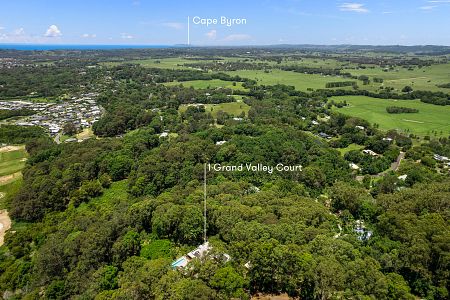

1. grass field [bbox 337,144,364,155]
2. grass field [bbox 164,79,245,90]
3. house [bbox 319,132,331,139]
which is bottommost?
grass field [bbox 337,144,364,155]

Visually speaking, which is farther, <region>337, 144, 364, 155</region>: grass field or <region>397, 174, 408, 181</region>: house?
<region>337, 144, 364, 155</region>: grass field

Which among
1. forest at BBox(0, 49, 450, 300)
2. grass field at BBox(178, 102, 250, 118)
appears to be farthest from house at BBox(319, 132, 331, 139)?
grass field at BBox(178, 102, 250, 118)

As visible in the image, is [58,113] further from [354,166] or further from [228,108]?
[354,166]

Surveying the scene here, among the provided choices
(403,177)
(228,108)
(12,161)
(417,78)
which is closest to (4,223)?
(12,161)

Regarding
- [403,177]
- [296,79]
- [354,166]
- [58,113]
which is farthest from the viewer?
[296,79]

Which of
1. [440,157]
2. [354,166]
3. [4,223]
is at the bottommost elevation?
[4,223]

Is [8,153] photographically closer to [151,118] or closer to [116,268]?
[151,118]

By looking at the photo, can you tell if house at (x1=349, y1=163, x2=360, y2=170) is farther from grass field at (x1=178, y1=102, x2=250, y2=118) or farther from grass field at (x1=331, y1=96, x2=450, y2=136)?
grass field at (x1=178, y1=102, x2=250, y2=118)

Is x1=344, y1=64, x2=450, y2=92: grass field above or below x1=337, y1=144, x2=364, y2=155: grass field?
above
